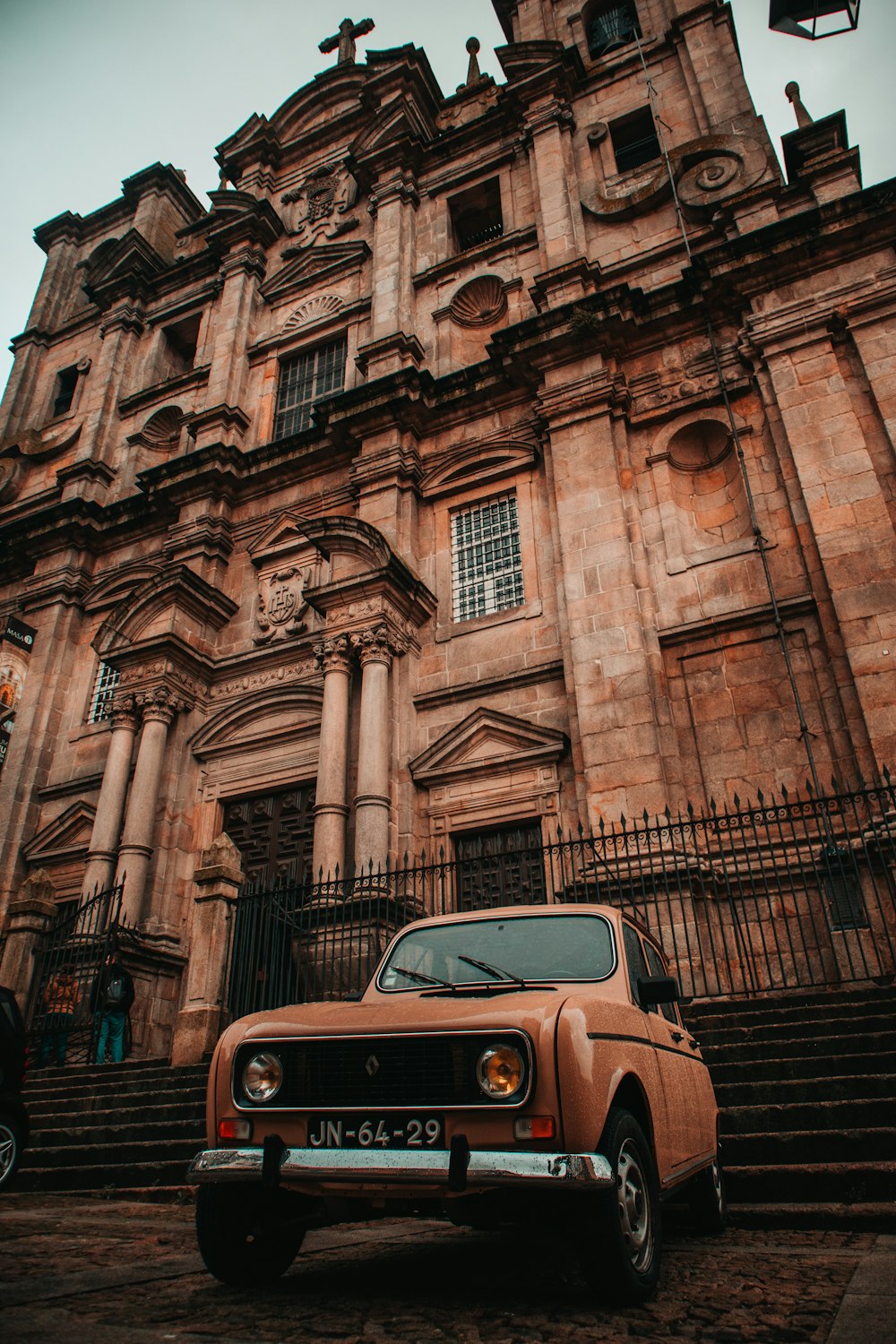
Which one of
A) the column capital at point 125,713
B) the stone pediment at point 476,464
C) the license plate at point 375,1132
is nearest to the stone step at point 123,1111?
the license plate at point 375,1132

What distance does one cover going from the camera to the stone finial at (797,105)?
48.4 ft

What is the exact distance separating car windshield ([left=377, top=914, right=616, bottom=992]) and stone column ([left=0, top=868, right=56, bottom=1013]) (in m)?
9.71

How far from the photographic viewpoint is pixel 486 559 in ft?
48.2

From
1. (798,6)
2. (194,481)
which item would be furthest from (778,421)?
(194,481)

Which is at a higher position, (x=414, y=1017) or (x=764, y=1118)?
(x=414, y=1017)

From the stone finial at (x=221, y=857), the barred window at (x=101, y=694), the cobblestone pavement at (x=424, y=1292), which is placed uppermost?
the barred window at (x=101, y=694)

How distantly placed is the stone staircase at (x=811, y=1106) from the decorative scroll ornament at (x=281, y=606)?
10.4 meters

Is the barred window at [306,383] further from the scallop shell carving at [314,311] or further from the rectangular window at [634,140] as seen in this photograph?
the rectangular window at [634,140]

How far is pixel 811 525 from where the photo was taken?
11.4 metres

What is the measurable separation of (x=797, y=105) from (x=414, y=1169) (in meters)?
17.9

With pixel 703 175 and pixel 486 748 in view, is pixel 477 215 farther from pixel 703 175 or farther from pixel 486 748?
pixel 486 748

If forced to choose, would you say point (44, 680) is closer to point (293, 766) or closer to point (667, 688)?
point (293, 766)

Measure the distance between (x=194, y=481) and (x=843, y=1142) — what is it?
645 inches

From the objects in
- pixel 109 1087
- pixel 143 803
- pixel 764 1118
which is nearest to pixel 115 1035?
pixel 109 1087
